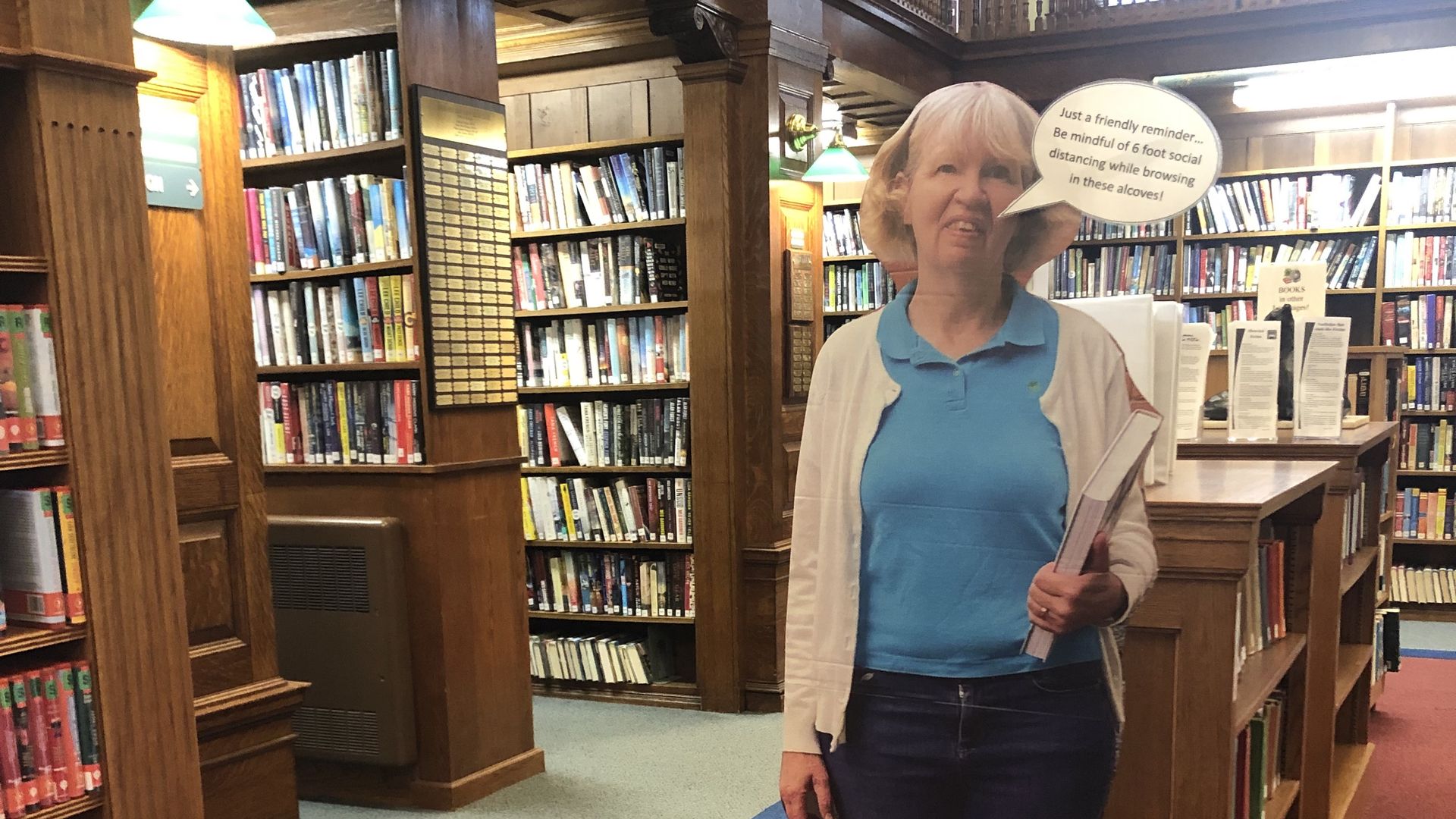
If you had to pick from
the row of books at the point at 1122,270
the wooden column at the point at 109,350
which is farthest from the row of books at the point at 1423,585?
the wooden column at the point at 109,350

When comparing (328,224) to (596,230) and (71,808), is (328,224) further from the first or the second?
A: (71,808)

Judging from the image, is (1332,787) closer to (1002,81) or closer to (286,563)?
(286,563)

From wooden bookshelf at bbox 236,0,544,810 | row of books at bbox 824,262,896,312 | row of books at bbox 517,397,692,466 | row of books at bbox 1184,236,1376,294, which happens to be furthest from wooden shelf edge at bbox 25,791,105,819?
row of books at bbox 1184,236,1376,294

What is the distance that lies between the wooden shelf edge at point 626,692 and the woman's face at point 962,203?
3156 millimetres

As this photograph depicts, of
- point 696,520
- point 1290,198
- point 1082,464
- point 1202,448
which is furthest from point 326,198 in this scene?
point 1290,198

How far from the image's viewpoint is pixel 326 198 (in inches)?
126

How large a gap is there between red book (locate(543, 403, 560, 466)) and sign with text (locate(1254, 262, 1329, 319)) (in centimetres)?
252

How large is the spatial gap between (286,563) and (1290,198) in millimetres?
4692

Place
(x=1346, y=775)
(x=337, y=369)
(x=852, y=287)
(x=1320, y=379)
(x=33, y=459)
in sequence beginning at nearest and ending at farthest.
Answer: (x=33, y=459) → (x=1320, y=379) → (x=1346, y=775) → (x=337, y=369) → (x=852, y=287)

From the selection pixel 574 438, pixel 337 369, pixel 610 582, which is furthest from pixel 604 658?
pixel 337 369

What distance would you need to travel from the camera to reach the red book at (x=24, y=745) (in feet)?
6.26

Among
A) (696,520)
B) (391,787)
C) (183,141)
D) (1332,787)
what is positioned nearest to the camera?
(183,141)

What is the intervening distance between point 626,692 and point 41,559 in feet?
8.13

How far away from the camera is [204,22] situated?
2109 millimetres
